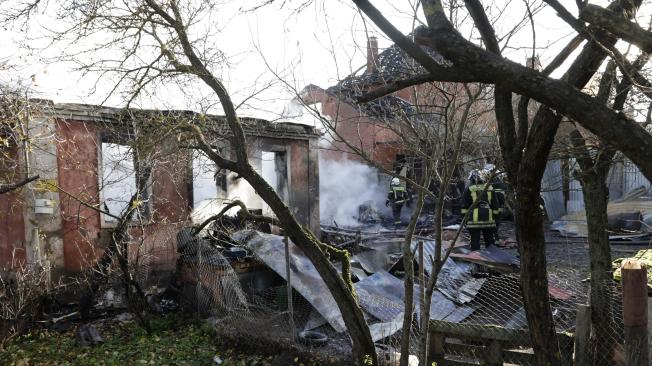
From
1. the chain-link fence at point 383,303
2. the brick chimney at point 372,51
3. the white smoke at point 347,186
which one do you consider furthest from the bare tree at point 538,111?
the white smoke at point 347,186

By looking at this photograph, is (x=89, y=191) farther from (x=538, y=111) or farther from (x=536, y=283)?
(x=538, y=111)

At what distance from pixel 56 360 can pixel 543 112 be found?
285 inches

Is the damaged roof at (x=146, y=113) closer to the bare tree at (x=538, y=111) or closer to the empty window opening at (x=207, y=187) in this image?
the empty window opening at (x=207, y=187)

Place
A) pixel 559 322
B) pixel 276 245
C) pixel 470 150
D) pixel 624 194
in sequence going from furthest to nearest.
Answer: pixel 624 194, pixel 276 245, pixel 559 322, pixel 470 150

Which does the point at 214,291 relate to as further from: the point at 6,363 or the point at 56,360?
the point at 6,363

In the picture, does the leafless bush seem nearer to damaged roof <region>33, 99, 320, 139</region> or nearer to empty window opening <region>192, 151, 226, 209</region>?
damaged roof <region>33, 99, 320, 139</region>

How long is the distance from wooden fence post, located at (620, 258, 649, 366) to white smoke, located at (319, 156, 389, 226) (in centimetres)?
1951

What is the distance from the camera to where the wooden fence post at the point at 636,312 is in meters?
3.72

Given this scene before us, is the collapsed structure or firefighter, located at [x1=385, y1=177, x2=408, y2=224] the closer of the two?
the collapsed structure

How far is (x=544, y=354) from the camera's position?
3.44 metres

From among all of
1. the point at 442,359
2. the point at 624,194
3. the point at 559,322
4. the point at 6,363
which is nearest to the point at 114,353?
the point at 6,363

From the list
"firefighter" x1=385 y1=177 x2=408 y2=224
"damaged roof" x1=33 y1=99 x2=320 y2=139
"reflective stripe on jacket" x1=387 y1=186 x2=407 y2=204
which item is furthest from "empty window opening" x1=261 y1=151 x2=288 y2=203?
"reflective stripe on jacket" x1=387 y1=186 x2=407 y2=204

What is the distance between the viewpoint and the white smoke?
2366 cm

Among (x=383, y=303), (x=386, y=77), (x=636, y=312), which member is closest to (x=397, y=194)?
(x=383, y=303)
